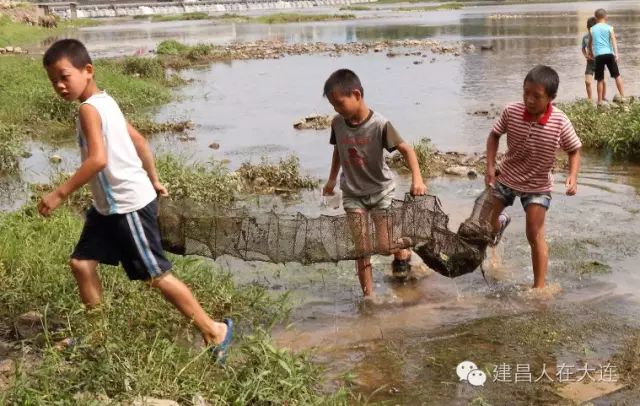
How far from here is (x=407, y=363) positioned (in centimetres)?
422

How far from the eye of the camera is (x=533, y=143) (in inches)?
195

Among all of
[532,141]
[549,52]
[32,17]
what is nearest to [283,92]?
[549,52]

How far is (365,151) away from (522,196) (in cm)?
116

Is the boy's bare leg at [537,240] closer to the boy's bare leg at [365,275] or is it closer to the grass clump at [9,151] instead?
the boy's bare leg at [365,275]

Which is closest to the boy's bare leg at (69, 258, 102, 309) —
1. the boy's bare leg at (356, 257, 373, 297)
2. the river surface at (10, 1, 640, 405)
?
the river surface at (10, 1, 640, 405)

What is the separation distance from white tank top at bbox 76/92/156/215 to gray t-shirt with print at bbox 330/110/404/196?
5.56ft

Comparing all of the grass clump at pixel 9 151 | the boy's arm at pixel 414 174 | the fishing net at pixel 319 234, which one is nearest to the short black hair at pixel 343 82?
the boy's arm at pixel 414 174

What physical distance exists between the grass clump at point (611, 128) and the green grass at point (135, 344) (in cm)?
567

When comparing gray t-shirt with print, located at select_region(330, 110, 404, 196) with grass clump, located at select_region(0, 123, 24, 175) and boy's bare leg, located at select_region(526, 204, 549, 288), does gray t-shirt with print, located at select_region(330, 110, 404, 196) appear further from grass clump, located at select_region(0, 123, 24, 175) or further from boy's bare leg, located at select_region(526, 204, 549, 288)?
grass clump, located at select_region(0, 123, 24, 175)

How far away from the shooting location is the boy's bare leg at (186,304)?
384cm

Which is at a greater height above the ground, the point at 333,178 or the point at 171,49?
the point at 171,49

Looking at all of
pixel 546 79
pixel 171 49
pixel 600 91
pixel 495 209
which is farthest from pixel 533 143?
pixel 171 49

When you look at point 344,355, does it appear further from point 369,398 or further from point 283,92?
point 283,92

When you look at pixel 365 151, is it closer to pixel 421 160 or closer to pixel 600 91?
pixel 421 160
